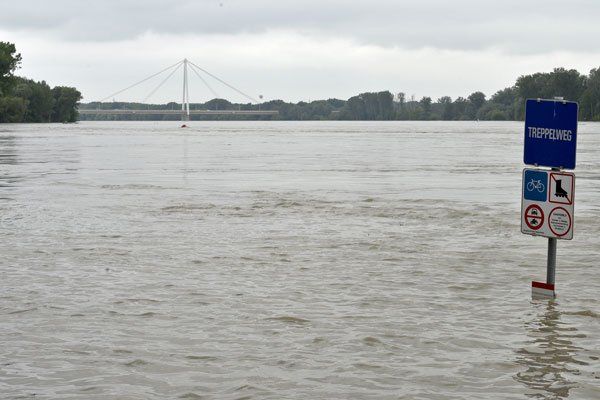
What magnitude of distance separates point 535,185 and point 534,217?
32 cm

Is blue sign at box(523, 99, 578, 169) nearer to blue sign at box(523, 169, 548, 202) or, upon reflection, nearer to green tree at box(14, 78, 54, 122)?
blue sign at box(523, 169, 548, 202)

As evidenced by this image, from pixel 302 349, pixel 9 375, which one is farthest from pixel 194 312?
pixel 9 375

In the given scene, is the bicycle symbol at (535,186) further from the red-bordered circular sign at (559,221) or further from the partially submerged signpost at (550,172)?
the red-bordered circular sign at (559,221)

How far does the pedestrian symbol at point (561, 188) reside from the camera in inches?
326

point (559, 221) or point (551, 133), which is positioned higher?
point (551, 133)

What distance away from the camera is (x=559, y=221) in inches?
335

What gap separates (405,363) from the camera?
6531mm

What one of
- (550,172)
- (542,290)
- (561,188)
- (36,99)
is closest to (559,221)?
(561,188)

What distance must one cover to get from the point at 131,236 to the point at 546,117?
22.3 ft

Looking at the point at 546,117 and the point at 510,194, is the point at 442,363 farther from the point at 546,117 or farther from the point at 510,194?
the point at 510,194

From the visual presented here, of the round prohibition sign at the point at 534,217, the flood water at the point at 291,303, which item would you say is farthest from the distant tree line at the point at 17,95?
the round prohibition sign at the point at 534,217

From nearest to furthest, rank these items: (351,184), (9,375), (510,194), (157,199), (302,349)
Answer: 1. (9,375)
2. (302,349)
3. (157,199)
4. (510,194)
5. (351,184)

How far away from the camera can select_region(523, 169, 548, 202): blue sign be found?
8477 millimetres

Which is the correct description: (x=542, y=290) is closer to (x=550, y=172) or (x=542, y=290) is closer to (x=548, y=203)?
(x=548, y=203)
